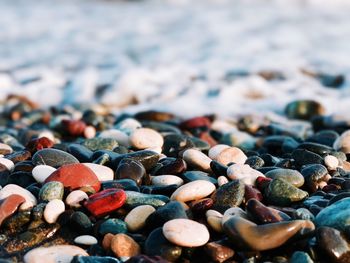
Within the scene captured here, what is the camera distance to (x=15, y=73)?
249 inches

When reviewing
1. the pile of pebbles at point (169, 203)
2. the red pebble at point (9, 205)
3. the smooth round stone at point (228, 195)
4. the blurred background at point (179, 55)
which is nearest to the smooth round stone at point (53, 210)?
the pile of pebbles at point (169, 203)

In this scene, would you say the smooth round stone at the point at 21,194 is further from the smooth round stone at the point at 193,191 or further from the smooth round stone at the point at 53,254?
the smooth round stone at the point at 193,191

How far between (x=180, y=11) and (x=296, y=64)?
441 centimetres

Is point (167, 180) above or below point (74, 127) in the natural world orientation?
above

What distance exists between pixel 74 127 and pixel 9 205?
1.85m

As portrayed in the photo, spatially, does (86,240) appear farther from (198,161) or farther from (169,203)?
(198,161)

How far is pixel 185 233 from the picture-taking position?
1.90 meters

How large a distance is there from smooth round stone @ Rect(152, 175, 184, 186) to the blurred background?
2.42 m

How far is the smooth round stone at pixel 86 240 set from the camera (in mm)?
1996

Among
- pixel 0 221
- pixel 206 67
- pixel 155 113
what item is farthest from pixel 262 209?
pixel 206 67

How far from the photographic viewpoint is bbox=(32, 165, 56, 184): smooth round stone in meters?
2.38

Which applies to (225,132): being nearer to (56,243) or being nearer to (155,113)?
(155,113)

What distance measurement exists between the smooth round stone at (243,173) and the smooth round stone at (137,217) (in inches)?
18.0

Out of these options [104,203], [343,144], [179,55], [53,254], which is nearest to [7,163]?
[104,203]
